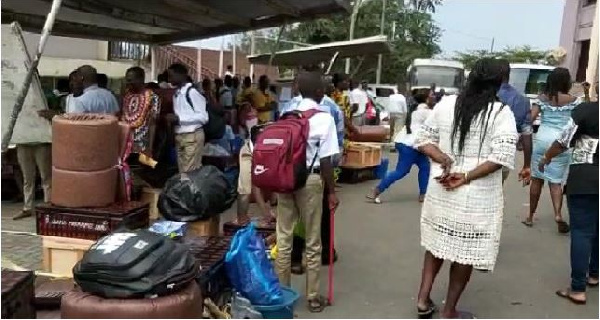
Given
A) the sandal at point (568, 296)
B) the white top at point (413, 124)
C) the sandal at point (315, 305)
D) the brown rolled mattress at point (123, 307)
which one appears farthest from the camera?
the white top at point (413, 124)

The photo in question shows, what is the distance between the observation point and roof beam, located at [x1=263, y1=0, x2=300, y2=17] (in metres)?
7.63

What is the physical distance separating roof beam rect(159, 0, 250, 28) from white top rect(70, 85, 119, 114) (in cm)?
120

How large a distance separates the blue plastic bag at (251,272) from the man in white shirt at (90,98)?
9.53 ft

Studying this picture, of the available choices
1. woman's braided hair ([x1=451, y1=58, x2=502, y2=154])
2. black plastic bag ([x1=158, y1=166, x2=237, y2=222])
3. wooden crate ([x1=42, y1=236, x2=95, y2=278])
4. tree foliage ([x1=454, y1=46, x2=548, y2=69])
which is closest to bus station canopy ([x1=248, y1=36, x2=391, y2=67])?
black plastic bag ([x1=158, y1=166, x2=237, y2=222])

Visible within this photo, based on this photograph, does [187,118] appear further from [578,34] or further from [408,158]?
[578,34]

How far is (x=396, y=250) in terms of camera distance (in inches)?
238

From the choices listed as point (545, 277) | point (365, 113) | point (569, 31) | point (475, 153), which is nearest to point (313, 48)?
point (365, 113)

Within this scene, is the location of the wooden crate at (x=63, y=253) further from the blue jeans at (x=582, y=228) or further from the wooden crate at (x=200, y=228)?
the blue jeans at (x=582, y=228)

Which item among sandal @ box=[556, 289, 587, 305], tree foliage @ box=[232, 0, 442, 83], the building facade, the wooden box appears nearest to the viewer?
sandal @ box=[556, 289, 587, 305]

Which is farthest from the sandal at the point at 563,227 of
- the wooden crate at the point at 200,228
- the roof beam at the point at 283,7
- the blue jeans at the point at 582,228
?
the roof beam at the point at 283,7

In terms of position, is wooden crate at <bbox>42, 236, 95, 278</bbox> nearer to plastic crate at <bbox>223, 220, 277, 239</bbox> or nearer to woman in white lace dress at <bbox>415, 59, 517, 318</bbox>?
plastic crate at <bbox>223, 220, 277, 239</bbox>

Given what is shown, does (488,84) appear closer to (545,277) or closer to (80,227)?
(545,277)

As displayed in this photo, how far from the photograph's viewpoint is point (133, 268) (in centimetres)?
306

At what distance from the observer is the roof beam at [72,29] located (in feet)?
24.0
